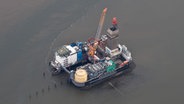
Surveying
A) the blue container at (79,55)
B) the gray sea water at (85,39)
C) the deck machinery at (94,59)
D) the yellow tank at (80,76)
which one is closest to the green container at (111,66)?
the deck machinery at (94,59)

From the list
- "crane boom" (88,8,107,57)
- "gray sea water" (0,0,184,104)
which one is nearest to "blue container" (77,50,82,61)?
"crane boom" (88,8,107,57)

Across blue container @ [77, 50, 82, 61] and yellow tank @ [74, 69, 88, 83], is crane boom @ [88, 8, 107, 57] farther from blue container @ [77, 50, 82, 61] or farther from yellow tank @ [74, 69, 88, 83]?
yellow tank @ [74, 69, 88, 83]

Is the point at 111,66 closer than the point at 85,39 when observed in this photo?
Yes

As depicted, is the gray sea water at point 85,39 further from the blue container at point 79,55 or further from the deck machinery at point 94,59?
the blue container at point 79,55

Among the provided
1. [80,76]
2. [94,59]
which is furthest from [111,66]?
[80,76]

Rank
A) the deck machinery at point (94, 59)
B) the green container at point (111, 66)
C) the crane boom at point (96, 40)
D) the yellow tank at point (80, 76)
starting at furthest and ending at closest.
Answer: the crane boom at point (96, 40), the green container at point (111, 66), the deck machinery at point (94, 59), the yellow tank at point (80, 76)

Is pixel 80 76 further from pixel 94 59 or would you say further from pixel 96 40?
pixel 96 40
